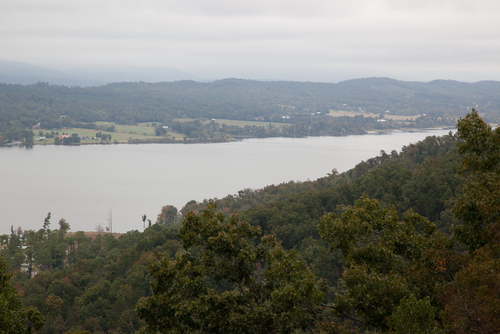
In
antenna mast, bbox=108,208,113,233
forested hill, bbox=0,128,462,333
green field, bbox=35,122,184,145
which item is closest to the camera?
forested hill, bbox=0,128,462,333

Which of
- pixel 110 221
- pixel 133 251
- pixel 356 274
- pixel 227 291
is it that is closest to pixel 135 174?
pixel 110 221

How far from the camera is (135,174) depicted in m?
84.3

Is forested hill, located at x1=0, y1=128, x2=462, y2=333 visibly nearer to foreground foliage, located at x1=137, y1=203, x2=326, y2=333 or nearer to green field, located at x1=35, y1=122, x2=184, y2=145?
foreground foliage, located at x1=137, y1=203, x2=326, y2=333

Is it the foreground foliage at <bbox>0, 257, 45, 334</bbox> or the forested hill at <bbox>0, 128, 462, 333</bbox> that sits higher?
the foreground foliage at <bbox>0, 257, 45, 334</bbox>

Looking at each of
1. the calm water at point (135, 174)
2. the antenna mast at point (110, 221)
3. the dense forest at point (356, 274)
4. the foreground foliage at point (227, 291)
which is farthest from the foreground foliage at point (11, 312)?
the calm water at point (135, 174)

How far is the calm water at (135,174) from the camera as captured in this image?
6072 centimetres

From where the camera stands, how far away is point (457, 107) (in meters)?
190

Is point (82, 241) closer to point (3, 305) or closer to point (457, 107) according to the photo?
point (3, 305)

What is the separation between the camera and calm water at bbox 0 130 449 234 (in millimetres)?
60719

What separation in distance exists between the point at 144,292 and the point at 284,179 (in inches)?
2114

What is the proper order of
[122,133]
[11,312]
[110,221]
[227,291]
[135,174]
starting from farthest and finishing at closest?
[122,133]
[135,174]
[110,221]
[227,291]
[11,312]

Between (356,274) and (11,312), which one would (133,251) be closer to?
(11,312)

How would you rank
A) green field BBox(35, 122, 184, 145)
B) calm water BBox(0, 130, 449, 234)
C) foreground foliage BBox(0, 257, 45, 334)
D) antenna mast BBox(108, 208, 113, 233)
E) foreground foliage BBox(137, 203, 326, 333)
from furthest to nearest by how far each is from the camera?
green field BBox(35, 122, 184, 145)
calm water BBox(0, 130, 449, 234)
antenna mast BBox(108, 208, 113, 233)
foreground foliage BBox(137, 203, 326, 333)
foreground foliage BBox(0, 257, 45, 334)

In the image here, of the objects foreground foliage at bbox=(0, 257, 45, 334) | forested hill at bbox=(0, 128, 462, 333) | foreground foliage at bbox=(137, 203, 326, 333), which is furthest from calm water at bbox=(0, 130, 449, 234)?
foreground foliage at bbox=(137, 203, 326, 333)
